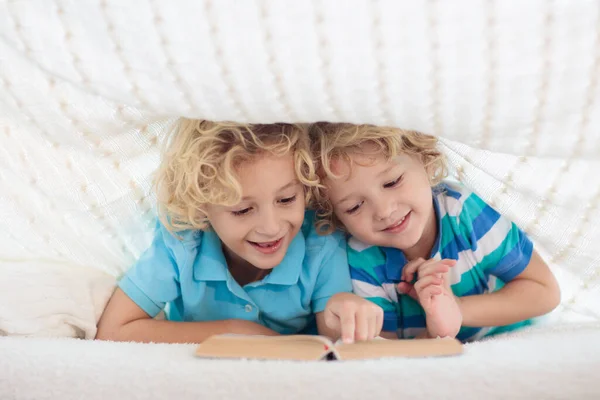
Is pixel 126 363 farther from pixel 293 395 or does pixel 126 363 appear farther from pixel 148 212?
pixel 148 212

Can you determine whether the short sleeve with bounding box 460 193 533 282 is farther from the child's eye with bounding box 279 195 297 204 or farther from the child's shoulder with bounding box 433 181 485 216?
the child's eye with bounding box 279 195 297 204

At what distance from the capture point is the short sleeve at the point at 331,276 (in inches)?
37.7

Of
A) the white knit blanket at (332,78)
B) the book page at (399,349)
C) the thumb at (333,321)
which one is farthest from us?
the thumb at (333,321)

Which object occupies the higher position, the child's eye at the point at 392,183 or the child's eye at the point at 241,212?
the child's eye at the point at 392,183

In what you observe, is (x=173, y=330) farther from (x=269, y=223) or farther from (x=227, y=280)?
(x=269, y=223)

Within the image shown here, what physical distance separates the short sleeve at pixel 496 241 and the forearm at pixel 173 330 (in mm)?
336

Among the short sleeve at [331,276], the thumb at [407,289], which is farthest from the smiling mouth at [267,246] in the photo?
the thumb at [407,289]

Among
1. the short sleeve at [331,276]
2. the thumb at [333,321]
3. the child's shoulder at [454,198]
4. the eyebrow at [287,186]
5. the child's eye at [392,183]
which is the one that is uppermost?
the eyebrow at [287,186]

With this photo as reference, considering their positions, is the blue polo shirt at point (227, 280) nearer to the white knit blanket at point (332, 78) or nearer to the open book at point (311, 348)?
the white knit blanket at point (332, 78)

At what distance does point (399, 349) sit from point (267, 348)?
0.14 metres

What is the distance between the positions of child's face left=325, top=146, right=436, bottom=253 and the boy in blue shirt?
52 millimetres

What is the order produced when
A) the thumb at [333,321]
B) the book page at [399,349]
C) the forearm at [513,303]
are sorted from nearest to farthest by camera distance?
the book page at [399,349]
the thumb at [333,321]
the forearm at [513,303]

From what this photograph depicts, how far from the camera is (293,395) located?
0.57m

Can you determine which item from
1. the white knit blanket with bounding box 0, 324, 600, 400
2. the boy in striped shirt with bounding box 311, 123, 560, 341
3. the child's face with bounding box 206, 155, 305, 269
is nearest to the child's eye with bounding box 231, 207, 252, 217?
the child's face with bounding box 206, 155, 305, 269
